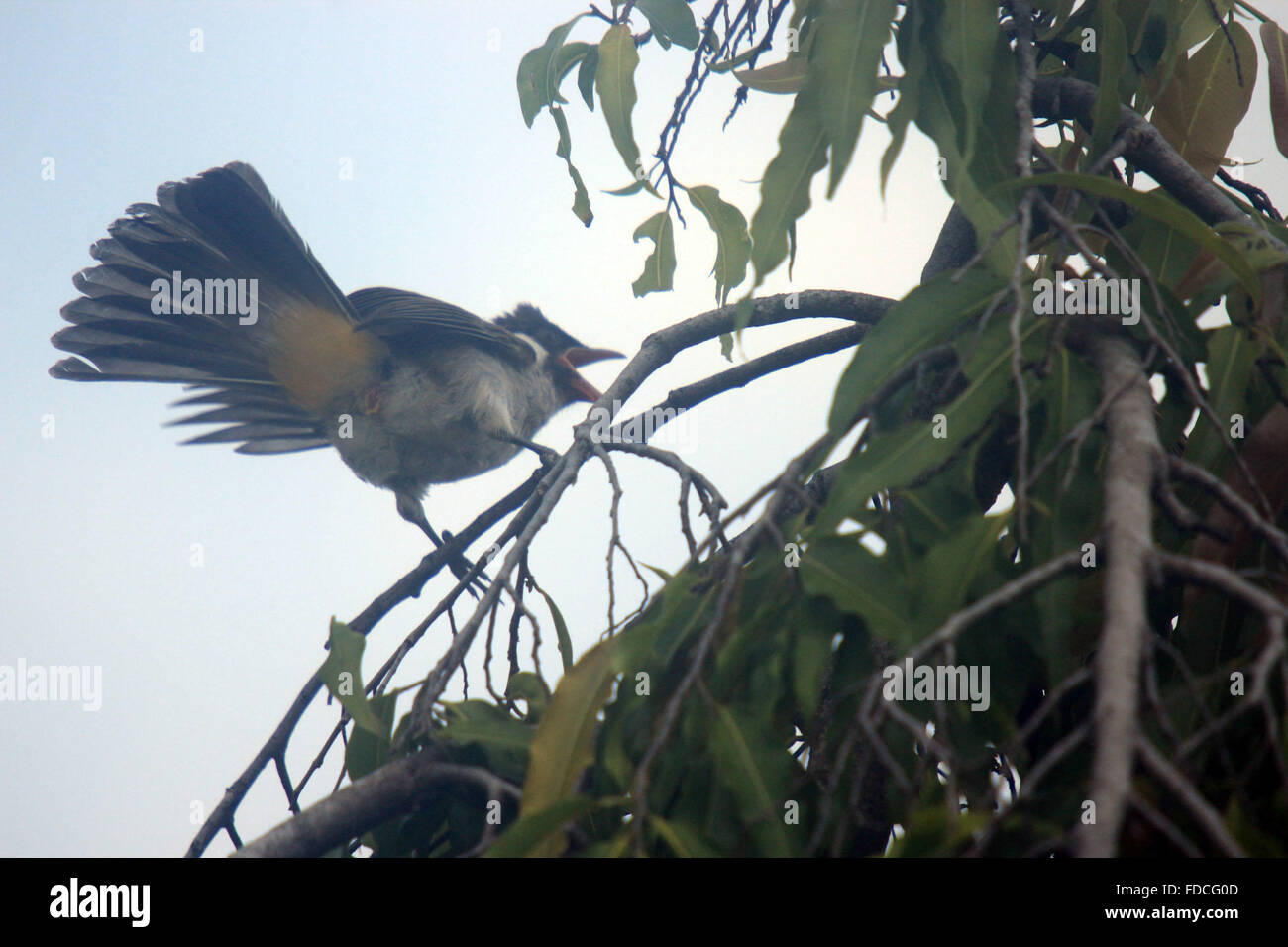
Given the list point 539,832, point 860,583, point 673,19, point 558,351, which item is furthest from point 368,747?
point 558,351

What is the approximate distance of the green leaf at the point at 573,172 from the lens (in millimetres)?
1938

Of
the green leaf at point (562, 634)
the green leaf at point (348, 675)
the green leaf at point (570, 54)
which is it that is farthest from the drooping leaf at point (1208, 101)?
the green leaf at point (348, 675)

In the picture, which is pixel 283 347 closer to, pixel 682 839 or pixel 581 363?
pixel 581 363

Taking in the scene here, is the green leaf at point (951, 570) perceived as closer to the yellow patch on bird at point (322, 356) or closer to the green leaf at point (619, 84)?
the green leaf at point (619, 84)

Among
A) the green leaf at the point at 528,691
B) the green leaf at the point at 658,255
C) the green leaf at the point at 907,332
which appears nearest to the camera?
the green leaf at the point at 907,332

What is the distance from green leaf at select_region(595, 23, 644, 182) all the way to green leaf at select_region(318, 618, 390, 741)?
1.03 m

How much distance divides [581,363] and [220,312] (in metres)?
1.44

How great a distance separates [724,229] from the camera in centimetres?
205

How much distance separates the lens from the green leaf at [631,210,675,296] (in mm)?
2191

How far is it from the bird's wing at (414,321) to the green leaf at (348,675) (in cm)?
190

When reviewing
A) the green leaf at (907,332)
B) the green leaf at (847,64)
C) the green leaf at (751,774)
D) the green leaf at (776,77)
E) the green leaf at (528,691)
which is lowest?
the green leaf at (751,774)

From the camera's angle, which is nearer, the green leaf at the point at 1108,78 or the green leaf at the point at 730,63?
the green leaf at the point at 1108,78
